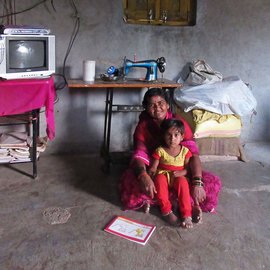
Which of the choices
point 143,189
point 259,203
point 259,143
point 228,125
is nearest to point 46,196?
point 143,189

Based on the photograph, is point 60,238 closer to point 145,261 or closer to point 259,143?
point 145,261

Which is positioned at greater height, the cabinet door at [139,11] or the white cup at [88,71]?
the cabinet door at [139,11]

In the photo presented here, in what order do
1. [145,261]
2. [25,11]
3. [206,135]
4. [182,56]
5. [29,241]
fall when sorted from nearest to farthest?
[145,261]
[29,241]
[25,11]
[206,135]
[182,56]

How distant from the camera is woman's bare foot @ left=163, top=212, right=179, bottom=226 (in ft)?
7.49

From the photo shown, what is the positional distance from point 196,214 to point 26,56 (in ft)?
5.85

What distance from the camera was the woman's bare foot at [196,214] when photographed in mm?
2307

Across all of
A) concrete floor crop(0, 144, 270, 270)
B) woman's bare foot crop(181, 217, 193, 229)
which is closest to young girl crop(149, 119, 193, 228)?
woman's bare foot crop(181, 217, 193, 229)

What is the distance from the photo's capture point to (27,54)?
2.69 metres

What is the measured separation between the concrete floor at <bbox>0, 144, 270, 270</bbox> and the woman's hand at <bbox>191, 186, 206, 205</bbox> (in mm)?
164

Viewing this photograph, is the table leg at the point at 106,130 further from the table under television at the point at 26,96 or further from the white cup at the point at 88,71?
the table under television at the point at 26,96

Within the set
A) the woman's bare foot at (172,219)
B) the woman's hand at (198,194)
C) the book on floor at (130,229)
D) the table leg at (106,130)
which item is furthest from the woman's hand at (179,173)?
the table leg at (106,130)

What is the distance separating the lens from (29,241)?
2055 millimetres

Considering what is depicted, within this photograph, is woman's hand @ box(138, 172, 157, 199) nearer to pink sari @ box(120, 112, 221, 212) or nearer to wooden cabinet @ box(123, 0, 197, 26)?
pink sari @ box(120, 112, 221, 212)

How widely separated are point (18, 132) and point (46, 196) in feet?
2.82
